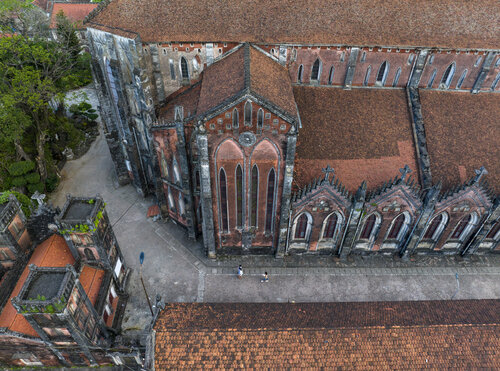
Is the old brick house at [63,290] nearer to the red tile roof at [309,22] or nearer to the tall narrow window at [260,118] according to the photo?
the tall narrow window at [260,118]

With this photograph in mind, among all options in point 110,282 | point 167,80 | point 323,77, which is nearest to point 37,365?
point 110,282

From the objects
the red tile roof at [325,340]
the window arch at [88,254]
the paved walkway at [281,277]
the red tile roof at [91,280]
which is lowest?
the paved walkway at [281,277]

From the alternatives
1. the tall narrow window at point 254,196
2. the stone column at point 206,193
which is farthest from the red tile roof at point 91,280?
the tall narrow window at point 254,196

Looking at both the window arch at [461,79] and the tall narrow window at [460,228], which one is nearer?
the tall narrow window at [460,228]

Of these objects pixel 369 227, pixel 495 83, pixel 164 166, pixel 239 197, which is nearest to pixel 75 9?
pixel 164 166

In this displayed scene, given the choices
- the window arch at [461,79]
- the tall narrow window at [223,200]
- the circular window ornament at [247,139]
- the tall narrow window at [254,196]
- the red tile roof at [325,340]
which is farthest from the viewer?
the window arch at [461,79]

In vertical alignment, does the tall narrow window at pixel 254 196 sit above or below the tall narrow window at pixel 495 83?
below

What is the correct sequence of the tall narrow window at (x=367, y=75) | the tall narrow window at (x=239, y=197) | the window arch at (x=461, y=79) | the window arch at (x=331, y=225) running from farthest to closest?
the window arch at (x=461, y=79)
the tall narrow window at (x=367, y=75)
the window arch at (x=331, y=225)
the tall narrow window at (x=239, y=197)

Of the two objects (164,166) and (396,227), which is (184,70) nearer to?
(164,166)
